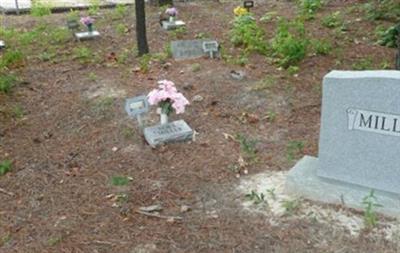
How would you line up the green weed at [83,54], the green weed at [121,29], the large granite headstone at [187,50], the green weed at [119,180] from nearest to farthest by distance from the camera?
the green weed at [119,180] → the large granite headstone at [187,50] → the green weed at [83,54] → the green weed at [121,29]

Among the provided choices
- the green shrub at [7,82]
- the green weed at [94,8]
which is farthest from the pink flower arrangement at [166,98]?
the green weed at [94,8]

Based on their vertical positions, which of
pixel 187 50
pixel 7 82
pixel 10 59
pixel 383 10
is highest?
pixel 383 10

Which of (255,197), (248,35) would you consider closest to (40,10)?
(248,35)

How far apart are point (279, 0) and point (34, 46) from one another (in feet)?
17.0

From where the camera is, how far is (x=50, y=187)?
417cm

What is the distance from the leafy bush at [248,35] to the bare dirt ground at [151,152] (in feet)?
0.62

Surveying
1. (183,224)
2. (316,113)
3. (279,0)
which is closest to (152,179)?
(183,224)

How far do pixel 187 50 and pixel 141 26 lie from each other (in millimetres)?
751

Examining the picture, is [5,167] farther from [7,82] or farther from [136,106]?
[7,82]

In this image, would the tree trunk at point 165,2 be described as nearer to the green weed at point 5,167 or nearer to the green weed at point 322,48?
the green weed at point 322,48

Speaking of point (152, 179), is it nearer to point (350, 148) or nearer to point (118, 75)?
point (350, 148)

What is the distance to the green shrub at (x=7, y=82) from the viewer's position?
618 cm

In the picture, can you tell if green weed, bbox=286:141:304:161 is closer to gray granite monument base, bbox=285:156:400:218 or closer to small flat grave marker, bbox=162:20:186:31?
gray granite monument base, bbox=285:156:400:218

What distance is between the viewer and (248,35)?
7488 millimetres
